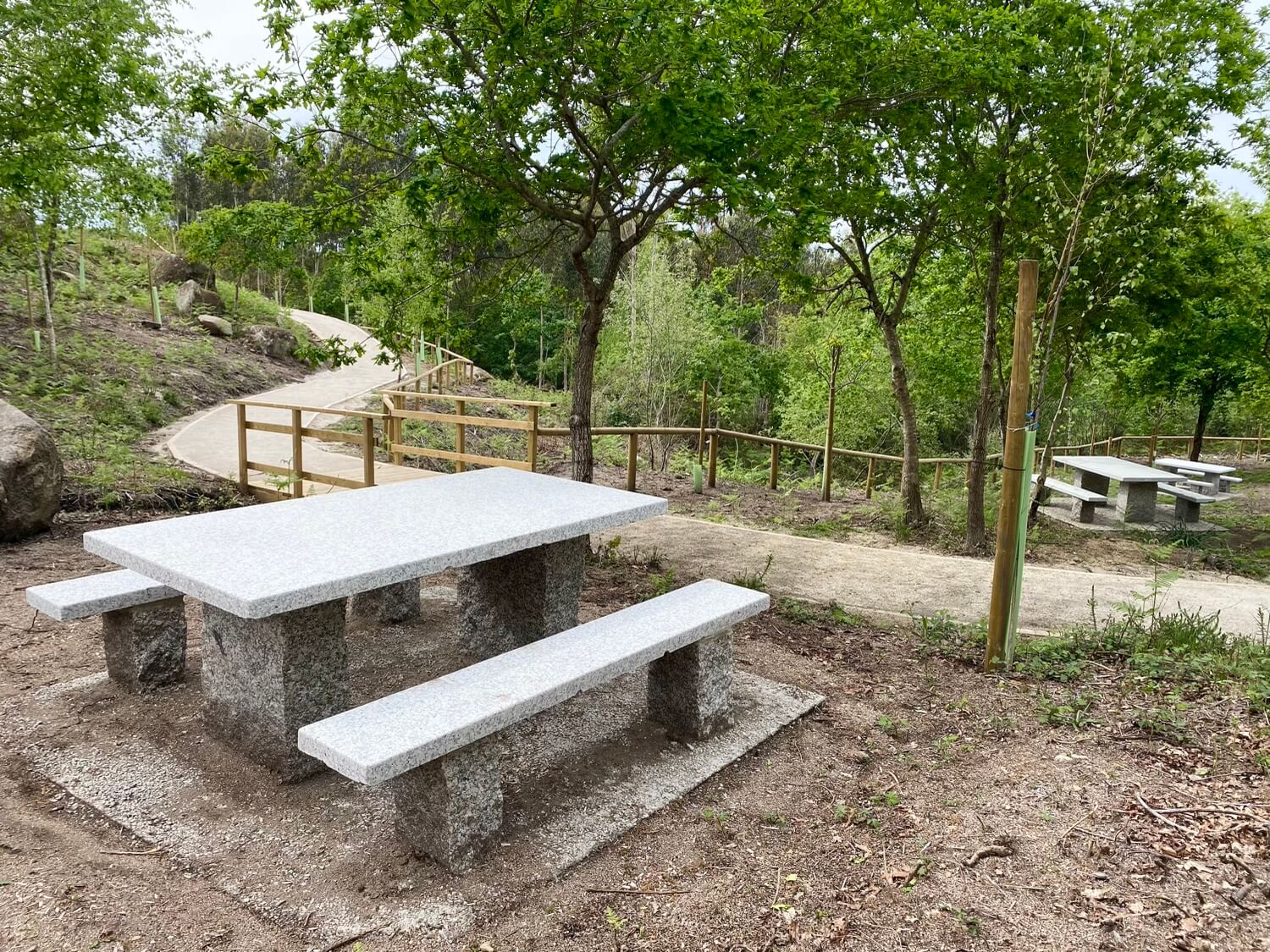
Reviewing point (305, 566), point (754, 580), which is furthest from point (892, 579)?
point (305, 566)

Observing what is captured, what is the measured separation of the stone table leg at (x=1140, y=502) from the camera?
431 inches

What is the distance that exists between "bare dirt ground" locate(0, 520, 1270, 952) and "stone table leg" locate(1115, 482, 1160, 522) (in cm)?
799

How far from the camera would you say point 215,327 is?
69.6 feet

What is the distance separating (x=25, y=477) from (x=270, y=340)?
1642cm

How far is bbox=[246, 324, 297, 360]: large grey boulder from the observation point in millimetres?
21562

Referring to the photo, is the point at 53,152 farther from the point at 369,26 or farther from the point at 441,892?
the point at 441,892

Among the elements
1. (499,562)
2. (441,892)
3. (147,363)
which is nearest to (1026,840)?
(441,892)

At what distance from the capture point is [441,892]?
2676 millimetres

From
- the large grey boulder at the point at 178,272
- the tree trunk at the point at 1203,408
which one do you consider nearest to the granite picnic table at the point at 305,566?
the tree trunk at the point at 1203,408

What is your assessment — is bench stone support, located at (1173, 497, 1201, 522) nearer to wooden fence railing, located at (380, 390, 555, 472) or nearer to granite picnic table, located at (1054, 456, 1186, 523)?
granite picnic table, located at (1054, 456, 1186, 523)

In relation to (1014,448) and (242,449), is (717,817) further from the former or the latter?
(242,449)

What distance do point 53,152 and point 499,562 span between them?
7.63 metres

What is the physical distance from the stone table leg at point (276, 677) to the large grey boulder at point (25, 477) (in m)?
4.04

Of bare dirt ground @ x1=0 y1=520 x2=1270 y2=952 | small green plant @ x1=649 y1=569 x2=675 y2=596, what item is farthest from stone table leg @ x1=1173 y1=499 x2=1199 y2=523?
bare dirt ground @ x1=0 y1=520 x2=1270 y2=952
